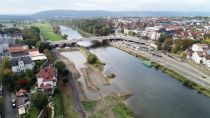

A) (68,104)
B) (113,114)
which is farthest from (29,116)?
(113,114)

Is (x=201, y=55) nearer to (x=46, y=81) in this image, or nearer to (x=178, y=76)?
(x=178, y=76)

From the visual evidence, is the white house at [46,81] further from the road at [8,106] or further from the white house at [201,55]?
the white house at [201,55]

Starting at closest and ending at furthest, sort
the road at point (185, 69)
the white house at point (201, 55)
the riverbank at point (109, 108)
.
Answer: the riverbank at point (109, 108) < the road at point (185, 69) < the white house at point (201, 55)

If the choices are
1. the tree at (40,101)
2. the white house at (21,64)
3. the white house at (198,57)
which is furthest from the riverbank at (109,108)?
the white house at (198,57)

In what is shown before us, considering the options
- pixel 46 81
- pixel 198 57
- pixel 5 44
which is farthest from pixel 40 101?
pixel 5 44

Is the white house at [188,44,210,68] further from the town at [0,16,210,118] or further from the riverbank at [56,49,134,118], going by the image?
the riverbank at [56,49,134,118]

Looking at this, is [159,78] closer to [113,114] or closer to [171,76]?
[171,76]

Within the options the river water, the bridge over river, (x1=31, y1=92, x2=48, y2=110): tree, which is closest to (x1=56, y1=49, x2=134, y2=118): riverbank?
the river water
